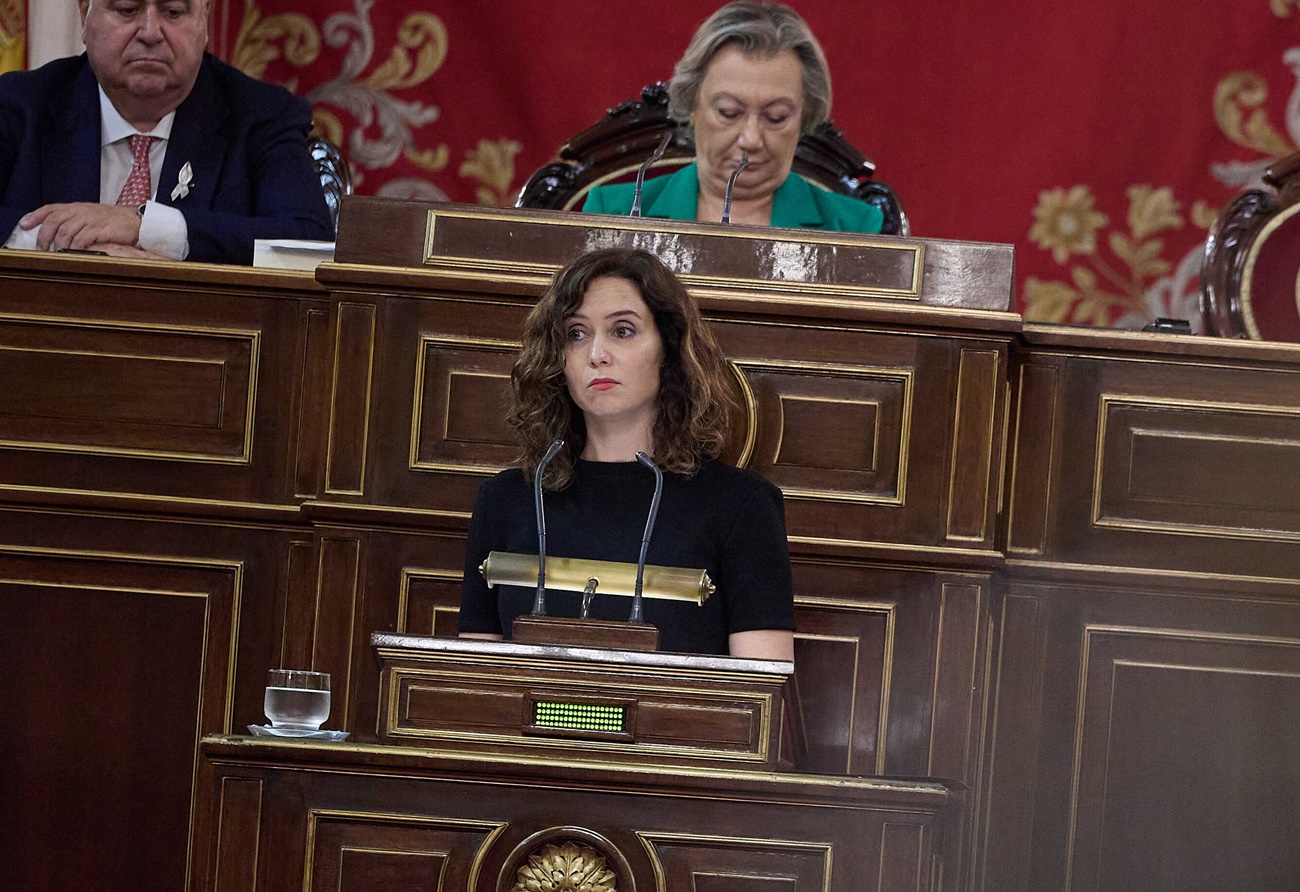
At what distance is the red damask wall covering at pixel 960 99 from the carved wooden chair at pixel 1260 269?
711 mm

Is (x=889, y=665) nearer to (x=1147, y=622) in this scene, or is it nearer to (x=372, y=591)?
(x=1147, y=622)

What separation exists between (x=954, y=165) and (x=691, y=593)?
2143 millimetres

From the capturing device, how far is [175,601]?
2.52m

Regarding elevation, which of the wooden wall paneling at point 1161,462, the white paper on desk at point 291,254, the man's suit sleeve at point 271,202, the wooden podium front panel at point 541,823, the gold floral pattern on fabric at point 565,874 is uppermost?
the man's suit sleeve at point 271,202

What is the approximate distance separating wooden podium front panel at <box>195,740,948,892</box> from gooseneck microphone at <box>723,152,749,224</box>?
1.24 metres

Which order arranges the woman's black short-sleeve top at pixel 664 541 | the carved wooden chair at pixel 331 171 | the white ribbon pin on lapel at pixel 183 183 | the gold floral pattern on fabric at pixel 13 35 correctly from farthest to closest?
the gold floral pattern on fabric at pixel 13 35 < the carved wooden chair at pixel 331 171 < the white ribbon pin on lapel at pixel 183 183 < the woman's black short-sleeve top at pixel 664 541

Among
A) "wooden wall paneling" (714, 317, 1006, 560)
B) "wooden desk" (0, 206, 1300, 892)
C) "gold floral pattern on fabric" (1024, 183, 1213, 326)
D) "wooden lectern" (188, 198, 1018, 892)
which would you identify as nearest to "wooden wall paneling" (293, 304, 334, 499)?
"wooden desk" (0, 206, 1300, 892)

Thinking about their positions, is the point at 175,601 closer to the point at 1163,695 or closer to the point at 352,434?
the point at 352,434

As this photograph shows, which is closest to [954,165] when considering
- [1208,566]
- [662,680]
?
[1208,566]

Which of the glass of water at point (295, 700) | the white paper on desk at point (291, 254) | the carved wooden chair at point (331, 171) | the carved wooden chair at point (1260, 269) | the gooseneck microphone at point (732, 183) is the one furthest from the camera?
the carved wooden chair at point (331, 171)

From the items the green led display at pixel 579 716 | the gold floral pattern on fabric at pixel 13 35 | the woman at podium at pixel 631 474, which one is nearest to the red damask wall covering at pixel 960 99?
the gold floral pattern on fabric at pixel 13 35

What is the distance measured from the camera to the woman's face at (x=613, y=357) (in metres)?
2.18

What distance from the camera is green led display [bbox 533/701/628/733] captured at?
173 cm

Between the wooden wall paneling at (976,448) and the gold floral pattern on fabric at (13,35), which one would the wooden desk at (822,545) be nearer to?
the wooden wall paneling at (976,448)
